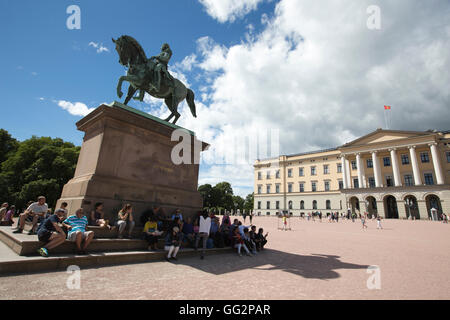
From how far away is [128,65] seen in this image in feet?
25.1

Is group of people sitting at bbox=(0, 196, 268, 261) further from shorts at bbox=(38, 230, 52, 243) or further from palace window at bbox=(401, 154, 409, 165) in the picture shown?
palace window at bbox=(401, 154, 409, 165)

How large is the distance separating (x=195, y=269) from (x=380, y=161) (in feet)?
197

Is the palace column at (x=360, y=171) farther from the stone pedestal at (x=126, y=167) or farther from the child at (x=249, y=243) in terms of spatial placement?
the stone pedestal at (x=126, y=167)

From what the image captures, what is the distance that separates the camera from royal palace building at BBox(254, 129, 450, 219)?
4312cm

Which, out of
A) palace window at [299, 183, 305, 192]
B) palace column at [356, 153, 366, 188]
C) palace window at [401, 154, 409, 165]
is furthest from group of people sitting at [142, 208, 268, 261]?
palace window at [299, 183, 305, 192]

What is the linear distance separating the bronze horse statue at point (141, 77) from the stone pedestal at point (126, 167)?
1.17 m

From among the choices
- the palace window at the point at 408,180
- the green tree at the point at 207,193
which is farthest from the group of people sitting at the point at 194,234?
the green tree at the point at 207,193

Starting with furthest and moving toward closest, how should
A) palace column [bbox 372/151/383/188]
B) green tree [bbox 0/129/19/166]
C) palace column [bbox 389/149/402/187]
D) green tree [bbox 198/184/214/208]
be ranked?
green tree [bbox 198/184/214/208] < palace column [bbox 372/151/383/188] < palace column [bbox 389/149/402/187] < green tree [bbox 0/129/19/166]

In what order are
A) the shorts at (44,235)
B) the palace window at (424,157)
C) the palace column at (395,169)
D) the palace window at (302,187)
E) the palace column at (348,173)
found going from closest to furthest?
the shorts at (44,235), the palace column at (395,169), the palace window at (424,157), the palace column at (348,173), the palace window at (302,187)

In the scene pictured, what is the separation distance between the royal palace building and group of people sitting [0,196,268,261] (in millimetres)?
44313

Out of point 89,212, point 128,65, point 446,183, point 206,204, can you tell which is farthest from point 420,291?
point 206,204

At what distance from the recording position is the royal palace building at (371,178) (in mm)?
43125
